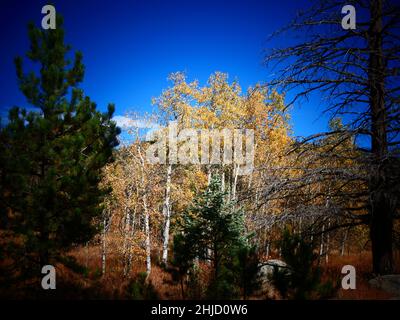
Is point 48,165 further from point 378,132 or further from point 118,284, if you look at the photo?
point 378,132

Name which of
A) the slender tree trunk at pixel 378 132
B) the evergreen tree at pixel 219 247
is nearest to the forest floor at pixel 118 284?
the evergreen tree at pixel 219 247

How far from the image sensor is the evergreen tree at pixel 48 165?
6.32 meters

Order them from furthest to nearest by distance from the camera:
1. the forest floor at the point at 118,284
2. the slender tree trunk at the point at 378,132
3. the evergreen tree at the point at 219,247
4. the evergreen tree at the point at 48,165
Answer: the evergreen tree at the point at 48,165, the forest floor at the point at 118,284, the slender tree trunk at the point at 378,132, the evergreen tree at the point at 219,247

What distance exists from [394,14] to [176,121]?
378 inches

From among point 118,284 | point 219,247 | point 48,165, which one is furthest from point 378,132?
point 118,284

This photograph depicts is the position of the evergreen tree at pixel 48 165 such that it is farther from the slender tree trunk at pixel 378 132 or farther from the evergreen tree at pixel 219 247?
the slender tree trunk at pixel 378 132

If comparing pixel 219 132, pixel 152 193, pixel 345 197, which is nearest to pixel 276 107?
pixel 219 132

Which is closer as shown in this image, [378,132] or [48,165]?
[378,132]

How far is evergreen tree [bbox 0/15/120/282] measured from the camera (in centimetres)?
632

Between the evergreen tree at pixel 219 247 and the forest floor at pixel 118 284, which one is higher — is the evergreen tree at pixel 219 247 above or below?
above

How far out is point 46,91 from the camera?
6883 mm

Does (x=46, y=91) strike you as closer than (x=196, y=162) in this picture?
Yes

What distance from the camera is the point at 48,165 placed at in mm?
6902
